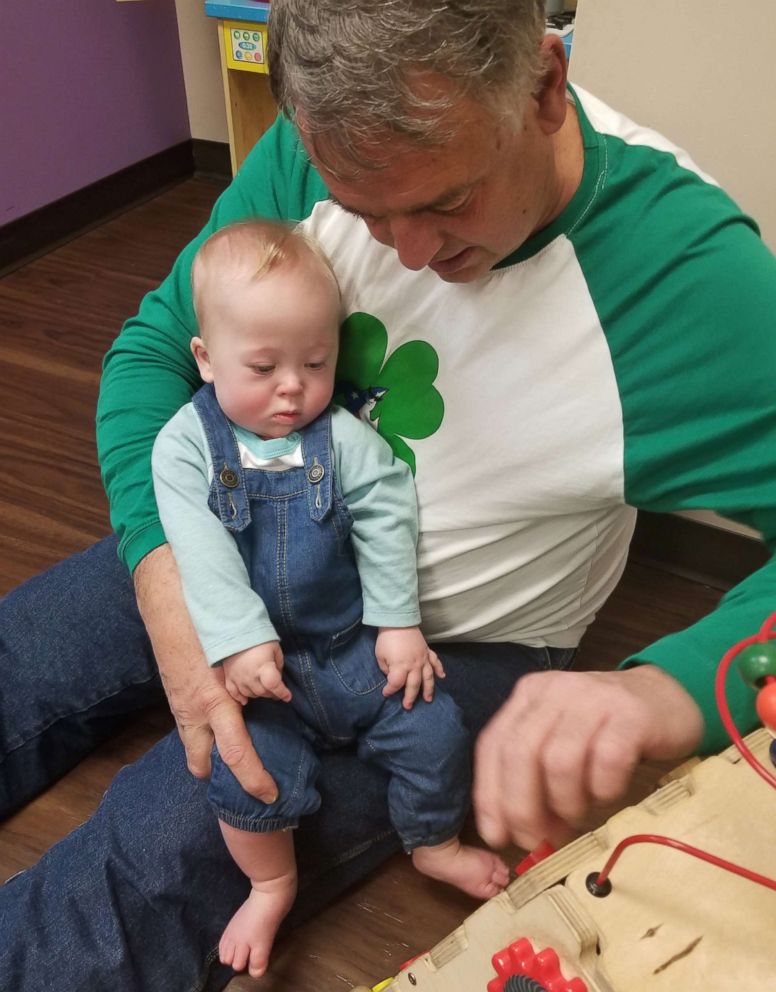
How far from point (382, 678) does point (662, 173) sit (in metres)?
0.55

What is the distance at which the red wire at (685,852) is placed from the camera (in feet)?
1.44

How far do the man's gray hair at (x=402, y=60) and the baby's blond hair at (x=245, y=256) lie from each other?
248 millimetres

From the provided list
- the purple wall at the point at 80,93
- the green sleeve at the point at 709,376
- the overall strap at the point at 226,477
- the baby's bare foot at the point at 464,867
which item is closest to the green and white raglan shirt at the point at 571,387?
the green sleeve at the point at 709,376

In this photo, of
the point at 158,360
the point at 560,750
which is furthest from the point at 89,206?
the point at 560,750

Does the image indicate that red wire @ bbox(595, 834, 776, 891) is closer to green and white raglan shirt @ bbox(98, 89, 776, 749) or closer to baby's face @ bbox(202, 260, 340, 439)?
green and white raglan shirt @ bbox(98, 89, 776, 749)

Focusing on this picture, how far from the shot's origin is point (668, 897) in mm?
450

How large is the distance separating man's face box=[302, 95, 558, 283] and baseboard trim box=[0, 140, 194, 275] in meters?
2.02

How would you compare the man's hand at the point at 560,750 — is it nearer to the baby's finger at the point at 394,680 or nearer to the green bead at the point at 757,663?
the green bead at the point at 757,663

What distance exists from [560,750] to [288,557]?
16.3 inches

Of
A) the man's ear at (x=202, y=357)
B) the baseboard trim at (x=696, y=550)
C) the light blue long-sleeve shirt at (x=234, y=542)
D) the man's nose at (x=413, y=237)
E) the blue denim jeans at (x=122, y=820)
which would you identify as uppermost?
the man's nose at (x=413, y=237)

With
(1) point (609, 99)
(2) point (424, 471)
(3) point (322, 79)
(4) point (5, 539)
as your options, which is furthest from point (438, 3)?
(4) point (5, 539)

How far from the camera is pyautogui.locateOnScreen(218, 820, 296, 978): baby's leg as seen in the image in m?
0.90

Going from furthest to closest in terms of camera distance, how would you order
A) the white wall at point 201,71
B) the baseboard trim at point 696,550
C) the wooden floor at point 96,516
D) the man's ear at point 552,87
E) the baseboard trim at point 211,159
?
the baseboard trim at point 211,159 < the white wall at point 201,71 < the baseboard trim at point 696,550 < the wooden floor at point 96,516 < the man's ear at point 552,87

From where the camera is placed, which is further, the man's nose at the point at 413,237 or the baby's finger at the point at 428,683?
the baby's finger at the point at 428,683
